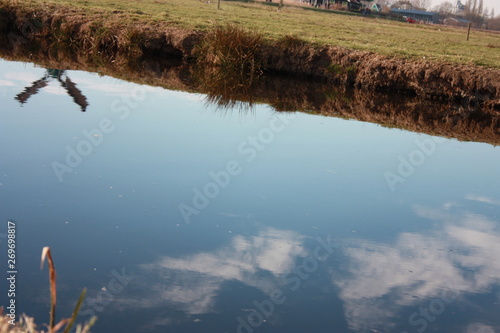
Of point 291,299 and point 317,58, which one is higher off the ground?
point 317,58

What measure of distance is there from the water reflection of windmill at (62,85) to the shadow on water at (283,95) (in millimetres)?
18

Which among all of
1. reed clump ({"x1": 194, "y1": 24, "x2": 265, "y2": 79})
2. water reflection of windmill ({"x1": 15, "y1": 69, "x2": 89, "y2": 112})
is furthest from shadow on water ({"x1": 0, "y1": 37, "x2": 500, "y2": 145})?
reed clump ({"x1": 194, "y1": 24, "x2": 265, "y2": 79})

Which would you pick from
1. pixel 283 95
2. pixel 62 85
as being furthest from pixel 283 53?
pixel 62 85

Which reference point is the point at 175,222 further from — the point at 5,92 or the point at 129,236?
the point at 5,92

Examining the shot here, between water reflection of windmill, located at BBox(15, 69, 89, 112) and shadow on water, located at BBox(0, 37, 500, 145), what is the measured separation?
0.02m

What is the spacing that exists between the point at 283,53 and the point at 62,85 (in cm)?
537

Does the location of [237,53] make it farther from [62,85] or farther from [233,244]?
[233,244]

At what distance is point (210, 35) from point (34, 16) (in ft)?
17.5

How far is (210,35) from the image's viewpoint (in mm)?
15617

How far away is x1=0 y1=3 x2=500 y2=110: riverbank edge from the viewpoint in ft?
45.9

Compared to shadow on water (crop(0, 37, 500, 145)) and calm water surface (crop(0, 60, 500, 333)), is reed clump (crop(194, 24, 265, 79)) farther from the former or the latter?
calm water surface (crop(0, 60, 500, 333))

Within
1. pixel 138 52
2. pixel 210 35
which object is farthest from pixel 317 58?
pixel 138 52

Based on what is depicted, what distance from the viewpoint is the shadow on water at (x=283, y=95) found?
1205cm

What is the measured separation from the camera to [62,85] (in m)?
12.7
